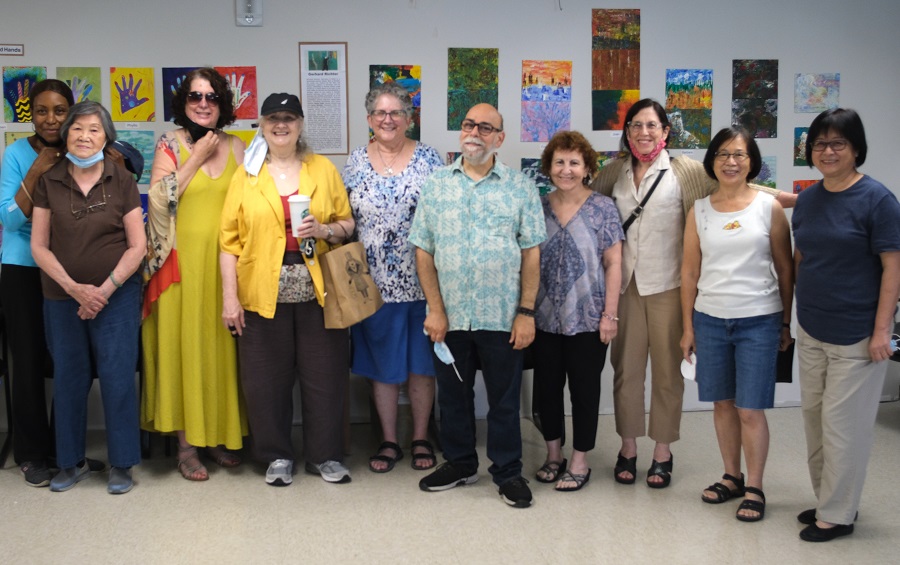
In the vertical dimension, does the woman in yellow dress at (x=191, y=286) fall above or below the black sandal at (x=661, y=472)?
above

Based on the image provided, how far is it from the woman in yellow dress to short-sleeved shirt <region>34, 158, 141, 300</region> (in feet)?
0.53

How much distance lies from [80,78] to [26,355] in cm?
138

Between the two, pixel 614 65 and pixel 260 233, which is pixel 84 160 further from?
pixel 614 65

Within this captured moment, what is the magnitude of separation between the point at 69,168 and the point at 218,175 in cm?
55

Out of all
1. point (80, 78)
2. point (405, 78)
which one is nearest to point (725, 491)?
point (405, 78)

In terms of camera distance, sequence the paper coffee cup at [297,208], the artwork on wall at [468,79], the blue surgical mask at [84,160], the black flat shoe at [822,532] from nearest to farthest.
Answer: the black flat shoe at [822,532] → the paper coffee cup at [297,208] → the blue surgical mask at [84,160] → the artwork on wall at [468,79]

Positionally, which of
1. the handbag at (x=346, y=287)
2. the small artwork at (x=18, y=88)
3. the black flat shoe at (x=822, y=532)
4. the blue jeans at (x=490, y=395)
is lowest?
the black flat shoe at (x=822, y=532)

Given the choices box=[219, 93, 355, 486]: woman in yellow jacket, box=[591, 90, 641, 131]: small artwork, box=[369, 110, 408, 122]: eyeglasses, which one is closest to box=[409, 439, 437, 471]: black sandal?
box=[219, 93, 355, 486]: woman in yellow jacket

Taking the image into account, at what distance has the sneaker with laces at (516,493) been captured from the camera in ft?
10.7

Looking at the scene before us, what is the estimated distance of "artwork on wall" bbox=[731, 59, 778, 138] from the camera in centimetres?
438

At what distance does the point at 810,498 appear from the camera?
3.35 meters

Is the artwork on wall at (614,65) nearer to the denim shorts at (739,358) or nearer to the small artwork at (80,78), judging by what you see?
the denim shorts at (739,358)

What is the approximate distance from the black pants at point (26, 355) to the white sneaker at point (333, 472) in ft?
3.72

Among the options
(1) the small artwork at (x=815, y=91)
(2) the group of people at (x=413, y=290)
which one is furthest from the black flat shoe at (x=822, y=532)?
(1) the small artwork at (x=815, y=91)
